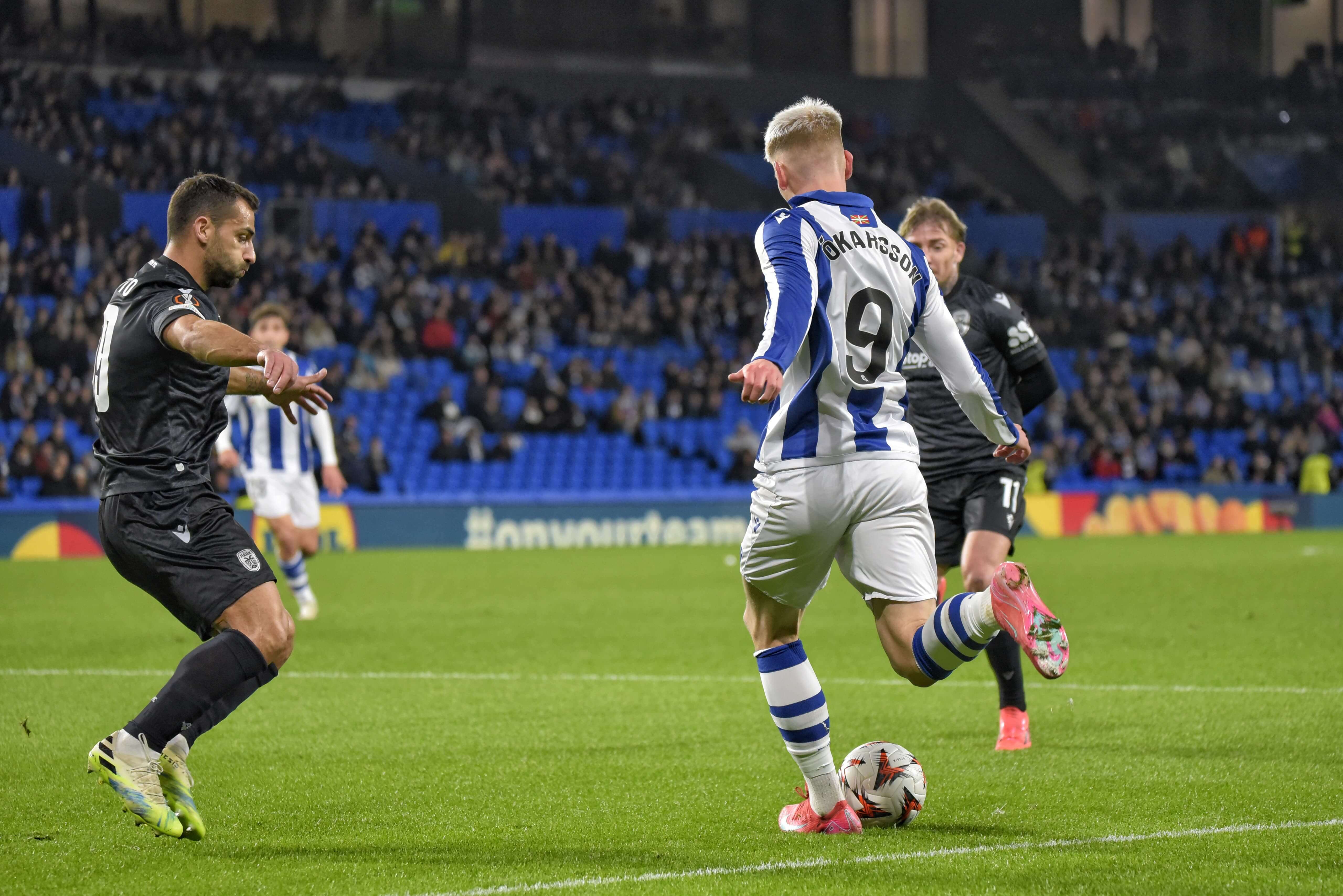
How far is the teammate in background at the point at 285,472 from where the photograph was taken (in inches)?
493

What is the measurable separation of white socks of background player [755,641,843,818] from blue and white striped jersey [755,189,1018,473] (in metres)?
0.67

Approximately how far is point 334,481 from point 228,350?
747cm

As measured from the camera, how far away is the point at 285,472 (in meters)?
12.8

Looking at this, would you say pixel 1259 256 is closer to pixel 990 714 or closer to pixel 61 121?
pixel 61 121

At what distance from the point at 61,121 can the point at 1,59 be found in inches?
107

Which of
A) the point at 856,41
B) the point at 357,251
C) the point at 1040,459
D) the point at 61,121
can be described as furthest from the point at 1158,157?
the point at 61,121

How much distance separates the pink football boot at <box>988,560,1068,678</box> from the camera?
174 inches

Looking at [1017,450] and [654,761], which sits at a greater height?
[1017,450]

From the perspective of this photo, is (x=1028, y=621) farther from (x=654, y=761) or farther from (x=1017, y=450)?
(x=654, y=761)

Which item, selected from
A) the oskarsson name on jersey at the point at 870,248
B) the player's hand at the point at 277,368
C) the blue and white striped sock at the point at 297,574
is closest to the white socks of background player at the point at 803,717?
the oskarsson name on jersey at the point at 870,248

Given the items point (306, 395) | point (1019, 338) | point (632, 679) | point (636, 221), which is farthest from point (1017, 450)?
point (636, 221)

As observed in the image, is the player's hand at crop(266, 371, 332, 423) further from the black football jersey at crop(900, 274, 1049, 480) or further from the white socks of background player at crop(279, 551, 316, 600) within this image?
the white socks of background player at crop(279, 551, 316, 600)

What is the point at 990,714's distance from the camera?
25.0 feet

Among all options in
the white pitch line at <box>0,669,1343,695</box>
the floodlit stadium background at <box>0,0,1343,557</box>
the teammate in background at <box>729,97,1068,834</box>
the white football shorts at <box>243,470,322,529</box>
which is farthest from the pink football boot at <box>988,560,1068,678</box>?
the floodlit stadium background at <box>0,0,1343,557</box>
